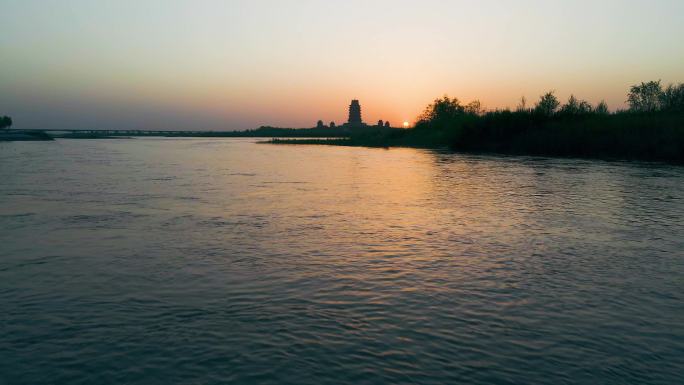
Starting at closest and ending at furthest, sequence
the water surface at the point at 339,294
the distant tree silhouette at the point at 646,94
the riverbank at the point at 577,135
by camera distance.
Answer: the water surface at the point at 339,294
the riverbank at the point at 577,135
the distant tree silhouette at the point at 646,94

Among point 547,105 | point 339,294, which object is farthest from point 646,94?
point 339,294

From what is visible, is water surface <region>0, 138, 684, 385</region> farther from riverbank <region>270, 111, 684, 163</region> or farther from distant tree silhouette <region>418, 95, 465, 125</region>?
distant tree silhouette <region>418, 95, 465, 125</region>

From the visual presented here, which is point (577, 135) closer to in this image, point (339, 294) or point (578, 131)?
point (578, 131)

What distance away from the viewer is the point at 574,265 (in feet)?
46.1

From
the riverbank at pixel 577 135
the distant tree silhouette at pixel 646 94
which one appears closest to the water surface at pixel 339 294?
the riverbank at pixel 577 135

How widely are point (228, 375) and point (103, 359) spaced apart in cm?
203

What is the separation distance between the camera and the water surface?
7.98m

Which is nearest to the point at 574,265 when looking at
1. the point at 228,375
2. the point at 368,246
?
the point at 368,246

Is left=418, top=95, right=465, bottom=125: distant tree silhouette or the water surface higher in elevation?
left=418, top=95, right=465, bottom=125: distant tree silhouette

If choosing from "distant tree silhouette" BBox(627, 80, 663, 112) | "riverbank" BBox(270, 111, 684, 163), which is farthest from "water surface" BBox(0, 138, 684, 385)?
"distant tree silhouette" BBox(627, 80, 663, 112)

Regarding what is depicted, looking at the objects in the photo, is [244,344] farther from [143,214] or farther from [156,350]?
[143,214]

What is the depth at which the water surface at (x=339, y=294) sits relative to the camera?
798 cm

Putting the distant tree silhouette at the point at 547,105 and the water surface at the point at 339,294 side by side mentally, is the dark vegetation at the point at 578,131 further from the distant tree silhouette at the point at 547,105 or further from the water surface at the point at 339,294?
the water surface at the point at 339,294

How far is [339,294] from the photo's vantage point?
11.3 meters
